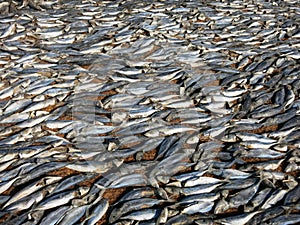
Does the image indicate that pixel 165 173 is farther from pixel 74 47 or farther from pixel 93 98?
pixel 74 47

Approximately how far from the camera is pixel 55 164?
12.1ft

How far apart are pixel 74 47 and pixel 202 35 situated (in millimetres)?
1734

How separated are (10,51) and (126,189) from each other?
290cm

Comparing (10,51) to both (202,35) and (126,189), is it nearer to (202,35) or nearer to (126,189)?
(202,35)

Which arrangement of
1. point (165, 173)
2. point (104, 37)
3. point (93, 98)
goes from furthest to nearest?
point (104, 37)
point (93, 98)
point (165, 173)

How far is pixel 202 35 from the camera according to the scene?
6.08 metres

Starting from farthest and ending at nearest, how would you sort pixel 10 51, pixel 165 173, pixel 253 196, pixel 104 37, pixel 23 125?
pixel 104 37, pixel 10 51, pixel 23 125, pixel 165 173, pixel 253 196

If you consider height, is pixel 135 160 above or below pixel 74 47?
below

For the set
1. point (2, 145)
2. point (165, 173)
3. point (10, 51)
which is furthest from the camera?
point (10, 51)

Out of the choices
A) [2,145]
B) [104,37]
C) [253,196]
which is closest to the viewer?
[253,196]

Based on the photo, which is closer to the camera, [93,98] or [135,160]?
[135,160]

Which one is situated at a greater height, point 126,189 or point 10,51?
point 10,51

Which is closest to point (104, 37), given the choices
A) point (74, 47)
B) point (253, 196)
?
point (74, 47)

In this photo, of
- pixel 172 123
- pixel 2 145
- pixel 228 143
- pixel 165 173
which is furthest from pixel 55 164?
pixel 228 143
